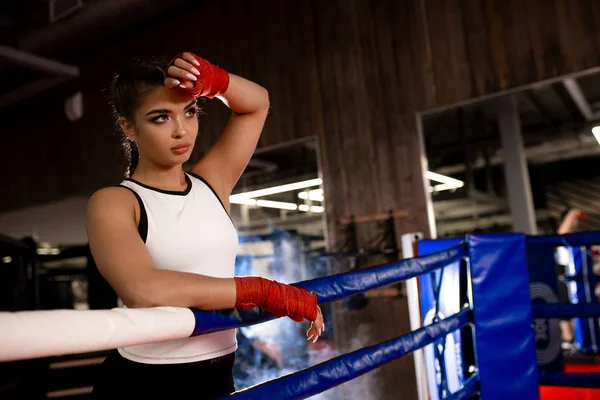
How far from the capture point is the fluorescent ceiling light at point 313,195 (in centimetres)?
453

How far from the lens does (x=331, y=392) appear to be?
4258mm

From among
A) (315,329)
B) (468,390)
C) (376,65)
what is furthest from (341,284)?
(376,65)

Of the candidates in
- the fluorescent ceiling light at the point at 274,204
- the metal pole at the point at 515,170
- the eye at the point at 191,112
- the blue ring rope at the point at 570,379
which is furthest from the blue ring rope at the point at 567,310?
the fluorescent ceiling light at the point at 274,204

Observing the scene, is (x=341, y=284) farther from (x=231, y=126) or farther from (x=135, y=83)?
(x=135, y=83)

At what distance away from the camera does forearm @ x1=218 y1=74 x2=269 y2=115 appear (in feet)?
3.63

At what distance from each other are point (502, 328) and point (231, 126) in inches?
47.1

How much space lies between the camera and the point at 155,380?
2.91 ft

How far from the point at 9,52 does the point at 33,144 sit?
2368 mm

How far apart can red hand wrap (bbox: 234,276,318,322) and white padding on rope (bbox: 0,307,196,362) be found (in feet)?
0.31

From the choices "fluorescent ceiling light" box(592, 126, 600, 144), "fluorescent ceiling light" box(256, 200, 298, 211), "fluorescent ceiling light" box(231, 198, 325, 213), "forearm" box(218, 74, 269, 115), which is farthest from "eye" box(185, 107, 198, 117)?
"fluorescent ceiling light" box(592, 126, 600, 144)

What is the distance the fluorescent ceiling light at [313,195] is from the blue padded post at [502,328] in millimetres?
2742

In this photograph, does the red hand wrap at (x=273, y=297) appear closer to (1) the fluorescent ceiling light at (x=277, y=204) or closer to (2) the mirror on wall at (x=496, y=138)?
(2) the mirror on wall at (x=496, y=138)

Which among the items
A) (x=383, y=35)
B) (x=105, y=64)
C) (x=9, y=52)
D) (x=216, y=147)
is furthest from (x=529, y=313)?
(x=105, y=64)

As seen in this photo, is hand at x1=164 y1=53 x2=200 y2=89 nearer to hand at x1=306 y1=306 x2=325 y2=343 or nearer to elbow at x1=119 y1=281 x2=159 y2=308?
elbow at x1=119 y1=281 x2=159 y2=308
